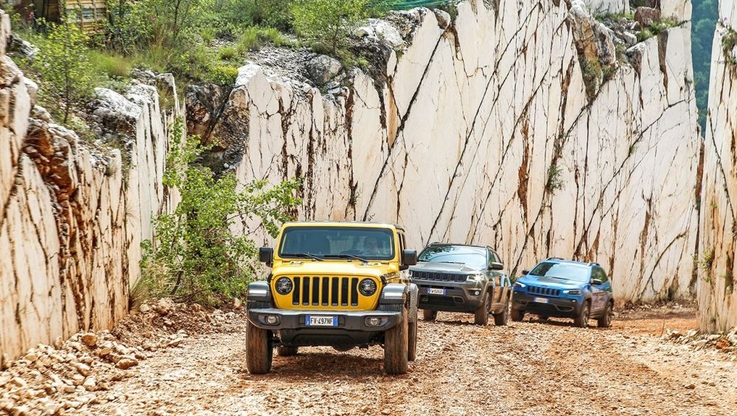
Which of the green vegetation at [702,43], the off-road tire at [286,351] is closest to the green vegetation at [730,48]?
the off-road tire at [286,351]

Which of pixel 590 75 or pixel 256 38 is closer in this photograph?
pixel 256 38

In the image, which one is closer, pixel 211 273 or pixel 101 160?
pixel 101 160

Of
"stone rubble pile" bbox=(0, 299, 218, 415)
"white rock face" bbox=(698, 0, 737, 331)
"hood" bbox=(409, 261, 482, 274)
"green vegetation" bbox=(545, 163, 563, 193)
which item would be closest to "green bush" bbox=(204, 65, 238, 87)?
"hood" bbox=(409, 261, 482, 274)

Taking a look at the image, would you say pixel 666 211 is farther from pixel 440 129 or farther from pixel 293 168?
pixel 293 168

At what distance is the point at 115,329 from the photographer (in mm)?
15648

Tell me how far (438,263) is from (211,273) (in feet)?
19.0

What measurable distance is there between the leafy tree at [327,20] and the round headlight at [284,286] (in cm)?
1942

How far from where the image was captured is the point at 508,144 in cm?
4006

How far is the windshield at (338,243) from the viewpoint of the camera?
45.0ft

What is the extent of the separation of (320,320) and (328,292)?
455 millimetres

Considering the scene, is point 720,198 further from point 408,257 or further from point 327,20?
point 327,20

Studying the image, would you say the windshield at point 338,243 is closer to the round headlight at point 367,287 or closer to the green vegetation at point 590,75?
the round headlight at point 367,287

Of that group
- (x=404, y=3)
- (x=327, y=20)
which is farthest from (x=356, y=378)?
(x=404, y=3)

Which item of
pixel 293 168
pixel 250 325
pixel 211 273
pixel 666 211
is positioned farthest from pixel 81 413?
pixel 666 211
